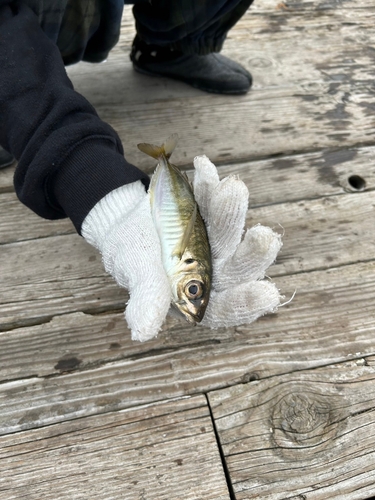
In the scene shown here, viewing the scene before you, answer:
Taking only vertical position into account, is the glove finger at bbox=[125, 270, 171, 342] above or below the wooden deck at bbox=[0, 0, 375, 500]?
above

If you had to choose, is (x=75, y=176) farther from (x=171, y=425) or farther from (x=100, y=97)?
(x=100, y=97)

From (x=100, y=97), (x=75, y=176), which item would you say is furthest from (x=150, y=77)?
(x=75, y=176)

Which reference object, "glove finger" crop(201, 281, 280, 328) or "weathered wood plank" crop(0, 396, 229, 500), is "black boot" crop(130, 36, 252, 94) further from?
"weathered wood plank" crop(0, 396, 229, 500)

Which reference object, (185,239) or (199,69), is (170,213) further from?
(199,69)

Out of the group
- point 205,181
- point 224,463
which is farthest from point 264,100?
point 224,463

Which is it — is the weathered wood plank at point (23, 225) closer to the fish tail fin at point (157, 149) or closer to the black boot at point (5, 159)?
the black boot at point (5, 159)

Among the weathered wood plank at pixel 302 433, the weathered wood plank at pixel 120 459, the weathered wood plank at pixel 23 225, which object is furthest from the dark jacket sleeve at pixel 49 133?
the weathered wood plank at pixel 302 433

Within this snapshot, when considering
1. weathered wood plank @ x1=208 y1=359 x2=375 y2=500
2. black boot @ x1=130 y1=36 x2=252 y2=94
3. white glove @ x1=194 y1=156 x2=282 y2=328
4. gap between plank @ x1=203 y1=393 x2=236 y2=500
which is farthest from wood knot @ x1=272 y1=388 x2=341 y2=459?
black boot @ x1=130 y1=36 x2=252 y2=94

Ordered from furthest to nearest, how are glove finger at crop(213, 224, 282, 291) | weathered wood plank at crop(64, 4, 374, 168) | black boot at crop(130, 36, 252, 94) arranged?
black boot at crop(130, 36, 252, 94) → weathered wood plank at crop(64, 4, 374, 168) → glove finger at crop(213, 224, 282, 291)
